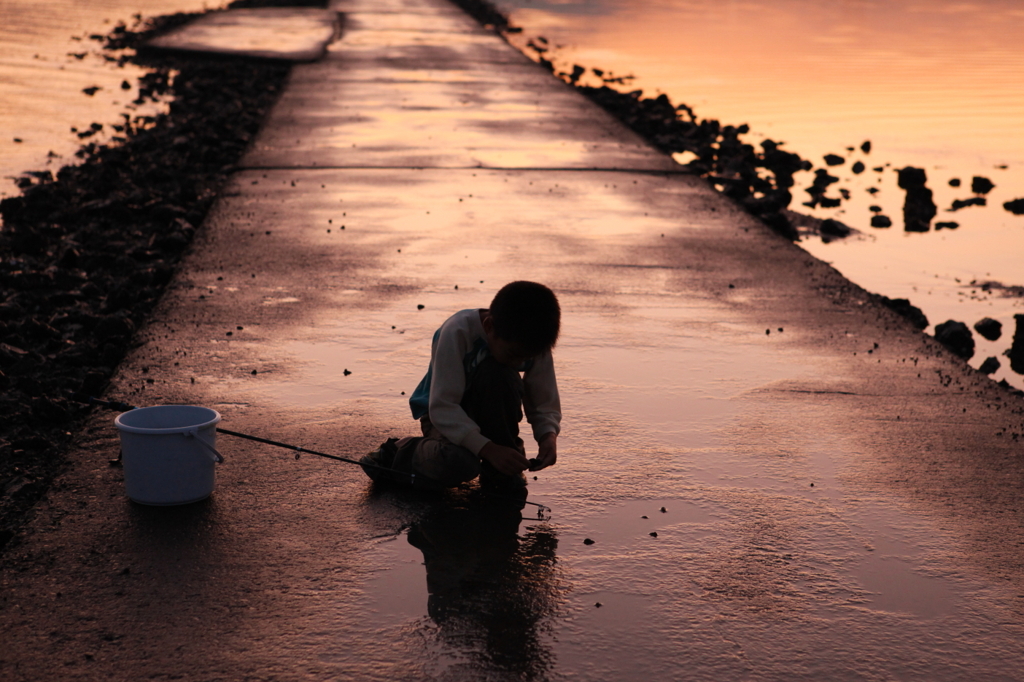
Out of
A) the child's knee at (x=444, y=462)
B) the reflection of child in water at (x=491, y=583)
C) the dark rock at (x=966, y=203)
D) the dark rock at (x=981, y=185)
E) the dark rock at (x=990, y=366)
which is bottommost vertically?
the reflection of child in water at (x=491, y=583)

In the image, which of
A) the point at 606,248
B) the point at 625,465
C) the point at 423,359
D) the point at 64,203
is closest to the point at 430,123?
the point at 64,203

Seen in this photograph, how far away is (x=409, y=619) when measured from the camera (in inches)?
119

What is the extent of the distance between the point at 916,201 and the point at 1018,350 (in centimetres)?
402

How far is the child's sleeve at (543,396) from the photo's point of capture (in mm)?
3734

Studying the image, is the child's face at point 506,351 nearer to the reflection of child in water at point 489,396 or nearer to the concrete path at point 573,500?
the reflection of child in water at point 489,396

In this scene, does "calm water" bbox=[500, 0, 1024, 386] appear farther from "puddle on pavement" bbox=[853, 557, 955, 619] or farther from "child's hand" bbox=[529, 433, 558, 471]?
"child's hand" bbox=[529, 433, 558, 471]

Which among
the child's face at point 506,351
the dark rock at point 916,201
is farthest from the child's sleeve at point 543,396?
the dark rock at point 916,201

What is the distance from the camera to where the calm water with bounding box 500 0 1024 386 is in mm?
8016

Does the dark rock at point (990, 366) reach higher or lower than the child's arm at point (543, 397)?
lower

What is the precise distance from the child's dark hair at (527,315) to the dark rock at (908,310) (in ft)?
12.0

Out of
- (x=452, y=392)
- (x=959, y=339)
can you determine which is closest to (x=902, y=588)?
(x=452, y=392)

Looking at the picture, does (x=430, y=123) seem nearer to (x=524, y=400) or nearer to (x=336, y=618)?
(x=524, y=400)

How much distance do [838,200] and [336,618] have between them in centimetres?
792

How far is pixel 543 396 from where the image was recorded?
3.76 meters
